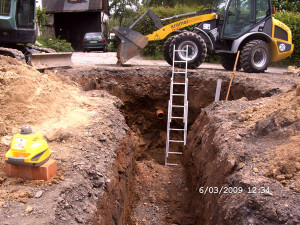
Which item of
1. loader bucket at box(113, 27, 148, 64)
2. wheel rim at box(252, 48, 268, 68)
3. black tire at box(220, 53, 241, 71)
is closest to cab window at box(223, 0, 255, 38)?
wheel rim at box(252, 48, 268, 68)

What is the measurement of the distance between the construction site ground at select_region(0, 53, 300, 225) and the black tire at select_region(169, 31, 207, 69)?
256 cm

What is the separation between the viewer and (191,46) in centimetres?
918

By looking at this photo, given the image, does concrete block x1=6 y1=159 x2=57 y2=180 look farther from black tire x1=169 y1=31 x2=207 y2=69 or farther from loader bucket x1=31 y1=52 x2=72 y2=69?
black tire x1=169 y1=31 x2=207 y2=69

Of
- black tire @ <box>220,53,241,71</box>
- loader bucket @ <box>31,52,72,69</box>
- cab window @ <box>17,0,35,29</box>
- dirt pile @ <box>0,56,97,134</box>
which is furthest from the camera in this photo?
black tire @ <box>220,53,241,71</box>

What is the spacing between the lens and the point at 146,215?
4672mm

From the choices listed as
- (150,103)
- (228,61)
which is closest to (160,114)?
(150,103)

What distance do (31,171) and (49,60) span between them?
621cm

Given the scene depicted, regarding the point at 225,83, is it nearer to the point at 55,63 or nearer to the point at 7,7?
the point at 55,63

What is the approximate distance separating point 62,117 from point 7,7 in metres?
4.93

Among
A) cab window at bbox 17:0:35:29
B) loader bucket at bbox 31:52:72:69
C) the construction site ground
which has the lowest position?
the construction site ground

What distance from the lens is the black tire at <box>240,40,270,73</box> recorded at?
8.92m

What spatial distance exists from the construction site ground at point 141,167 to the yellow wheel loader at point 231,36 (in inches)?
93.1

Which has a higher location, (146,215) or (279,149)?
(279,149)

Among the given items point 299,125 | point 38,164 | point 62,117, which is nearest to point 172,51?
point 62,117
